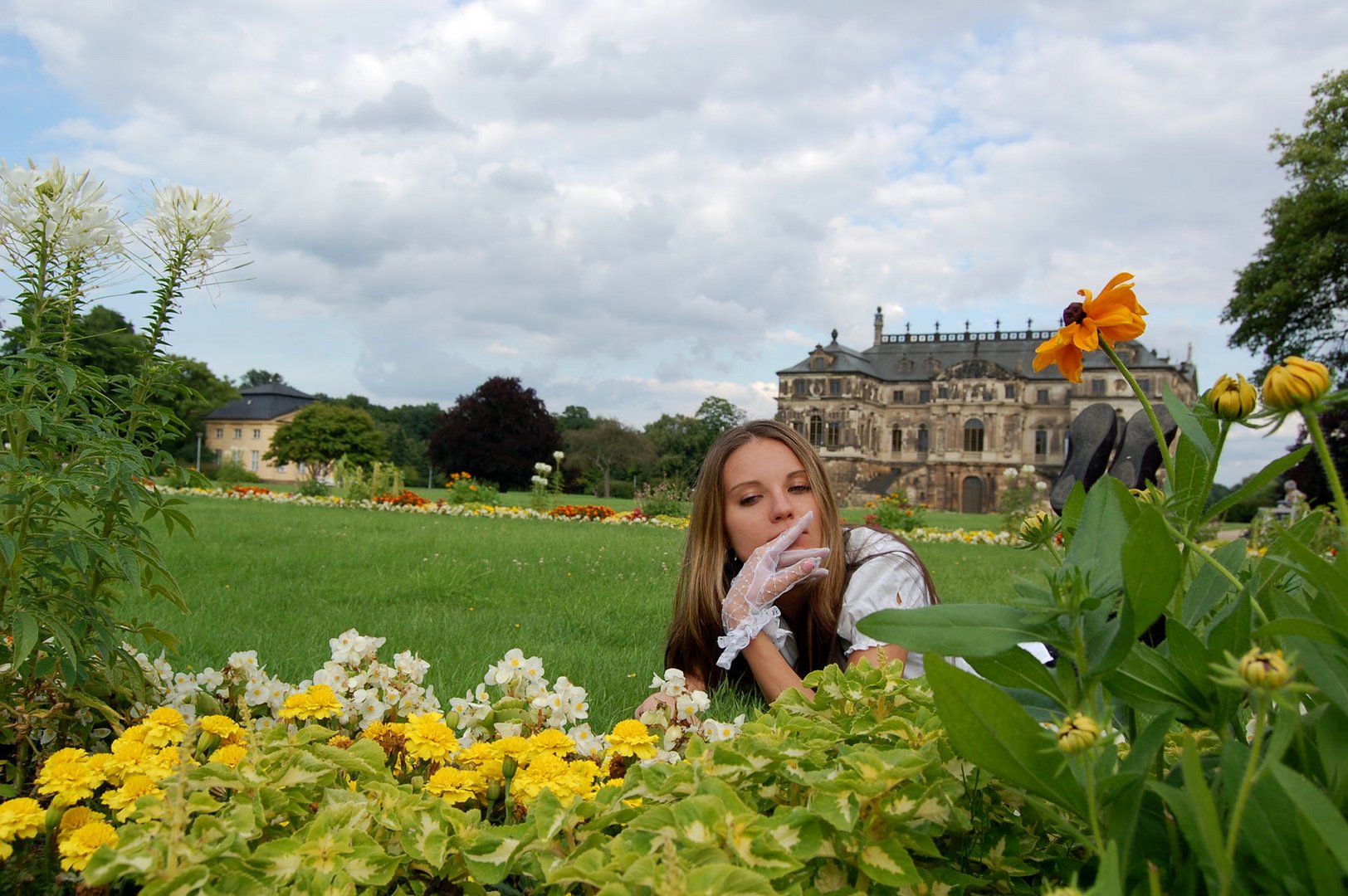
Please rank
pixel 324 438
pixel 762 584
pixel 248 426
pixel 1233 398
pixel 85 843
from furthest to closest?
pixel 248 426 < pixel 324 438 < pixel 762 584 < pixel 85 843 < pixel 1233 398

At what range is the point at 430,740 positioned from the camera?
61.6 inches

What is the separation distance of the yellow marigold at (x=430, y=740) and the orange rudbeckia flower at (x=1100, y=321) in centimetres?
113

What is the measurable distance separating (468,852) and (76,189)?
151cm

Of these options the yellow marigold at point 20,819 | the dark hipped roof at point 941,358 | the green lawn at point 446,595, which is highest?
the dark hipped roof at point 941,358

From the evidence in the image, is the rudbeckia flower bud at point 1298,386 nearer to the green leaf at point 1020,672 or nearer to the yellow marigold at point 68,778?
the green leaf at point 1020,672

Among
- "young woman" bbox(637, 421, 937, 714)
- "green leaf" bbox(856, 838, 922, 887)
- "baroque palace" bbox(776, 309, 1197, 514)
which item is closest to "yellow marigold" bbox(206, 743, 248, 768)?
"green leaf" bbox(856, 838, 922, 887)

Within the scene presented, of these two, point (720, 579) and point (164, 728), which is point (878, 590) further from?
point (164, 728)

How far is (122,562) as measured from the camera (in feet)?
5.59

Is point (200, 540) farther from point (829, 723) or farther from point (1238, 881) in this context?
point (1238, 881)

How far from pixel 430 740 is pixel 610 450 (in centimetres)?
4963

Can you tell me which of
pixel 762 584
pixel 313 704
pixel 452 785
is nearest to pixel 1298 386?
pixel 452 785

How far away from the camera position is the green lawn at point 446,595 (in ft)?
11.4

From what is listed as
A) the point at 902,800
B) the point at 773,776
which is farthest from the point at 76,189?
the point at 902,800

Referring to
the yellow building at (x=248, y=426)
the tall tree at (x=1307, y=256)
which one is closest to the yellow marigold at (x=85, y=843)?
the tall tree at (x=1307, y=256)
